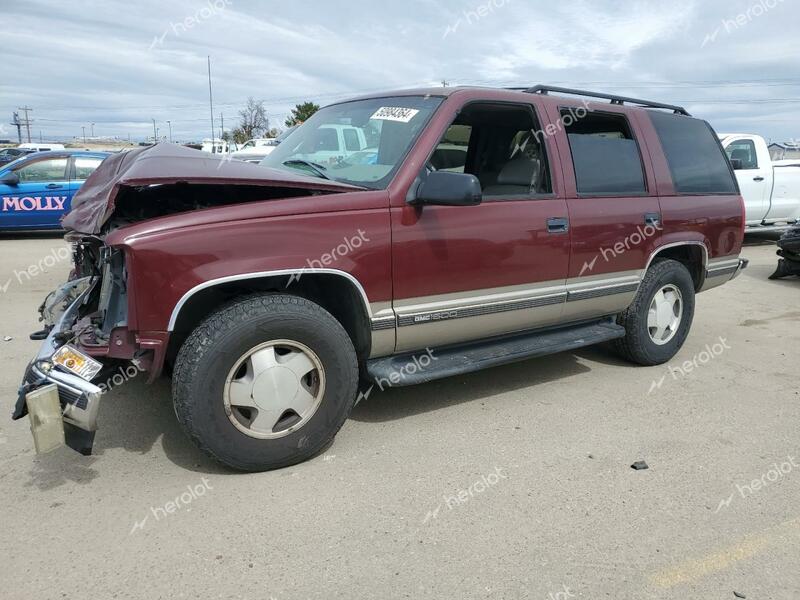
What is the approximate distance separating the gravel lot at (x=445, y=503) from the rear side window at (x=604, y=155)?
4.77 feet

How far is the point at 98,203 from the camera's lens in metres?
3.07

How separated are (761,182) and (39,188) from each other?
13.2m

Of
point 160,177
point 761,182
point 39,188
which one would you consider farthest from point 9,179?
point 761,182

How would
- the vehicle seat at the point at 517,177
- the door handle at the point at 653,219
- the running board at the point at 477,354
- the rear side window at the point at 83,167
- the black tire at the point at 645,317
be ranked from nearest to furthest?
the running board at the point at 477,354 < the vehicle seat at the point at 517,177 < the door handle at the point at 653,219 < the black tire at the point at 645,317 < the rear side window at the point at 83,167

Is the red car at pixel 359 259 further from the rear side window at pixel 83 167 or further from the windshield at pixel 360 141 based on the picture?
the rear side window at pixel 83 167

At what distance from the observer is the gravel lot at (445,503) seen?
2369 millimetres

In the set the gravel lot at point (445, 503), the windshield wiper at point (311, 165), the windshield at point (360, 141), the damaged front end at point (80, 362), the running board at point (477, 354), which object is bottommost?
the gravel lot at point (445, 503)

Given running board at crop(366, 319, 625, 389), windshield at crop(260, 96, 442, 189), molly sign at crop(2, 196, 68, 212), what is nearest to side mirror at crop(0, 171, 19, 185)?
molly sign at crop(2, 196, 68, 212)

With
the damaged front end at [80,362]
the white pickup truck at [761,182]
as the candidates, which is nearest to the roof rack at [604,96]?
the damaged front end at [80,362]

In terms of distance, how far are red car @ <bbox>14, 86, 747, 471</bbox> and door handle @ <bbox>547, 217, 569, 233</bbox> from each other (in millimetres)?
16

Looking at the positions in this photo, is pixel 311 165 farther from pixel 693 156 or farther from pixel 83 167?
pixel 83 167

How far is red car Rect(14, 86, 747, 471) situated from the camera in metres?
2.81

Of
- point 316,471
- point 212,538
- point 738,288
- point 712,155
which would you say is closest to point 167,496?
point 212,538

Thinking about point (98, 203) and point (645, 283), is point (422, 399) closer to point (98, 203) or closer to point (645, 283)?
point (645, 283)
